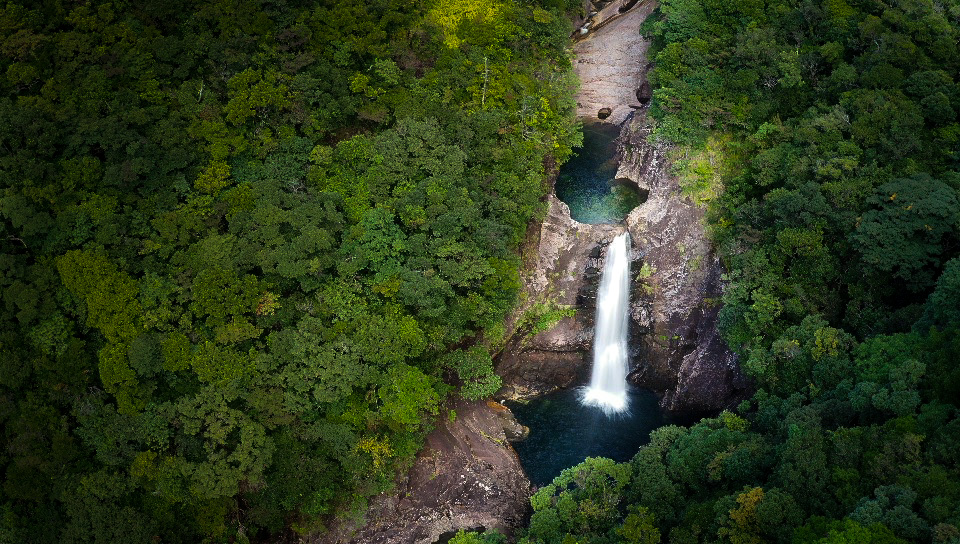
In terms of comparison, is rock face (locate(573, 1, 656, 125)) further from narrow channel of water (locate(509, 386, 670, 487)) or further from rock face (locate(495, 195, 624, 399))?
narrow channel of water (locate(509, 386, 670, 487))

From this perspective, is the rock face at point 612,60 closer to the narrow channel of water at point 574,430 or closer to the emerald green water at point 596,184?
the emerald green water at point 596,184

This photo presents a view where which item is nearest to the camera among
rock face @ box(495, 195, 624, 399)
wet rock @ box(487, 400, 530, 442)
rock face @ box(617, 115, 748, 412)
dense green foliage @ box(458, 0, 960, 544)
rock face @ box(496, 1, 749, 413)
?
dense green foliage @ box(458, 0, 960, 544)

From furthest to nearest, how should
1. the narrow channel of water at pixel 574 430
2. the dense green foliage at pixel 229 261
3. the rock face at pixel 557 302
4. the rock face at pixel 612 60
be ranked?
the rock face at pixel 612 60 → the rock face at pixel 557 302 → the narrow channel of water at pixel 574 430 → the dense green foliage at pixel 229 261

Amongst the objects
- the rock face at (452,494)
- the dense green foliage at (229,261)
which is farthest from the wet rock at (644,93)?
the rock face at (452,494)

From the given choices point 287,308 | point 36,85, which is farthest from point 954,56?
point 36,85

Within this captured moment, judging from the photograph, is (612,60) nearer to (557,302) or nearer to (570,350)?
(557,302)

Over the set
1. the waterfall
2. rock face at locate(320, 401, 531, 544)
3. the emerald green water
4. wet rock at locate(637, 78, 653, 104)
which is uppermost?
wet rock at locate(637, 78, 653, 104)

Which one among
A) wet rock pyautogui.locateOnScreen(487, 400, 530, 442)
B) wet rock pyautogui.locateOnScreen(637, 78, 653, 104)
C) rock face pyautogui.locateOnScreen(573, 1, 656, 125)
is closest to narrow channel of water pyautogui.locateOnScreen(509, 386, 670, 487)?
wet rock pyautogui.locateOnScreen(487, 400, 530, 442)
